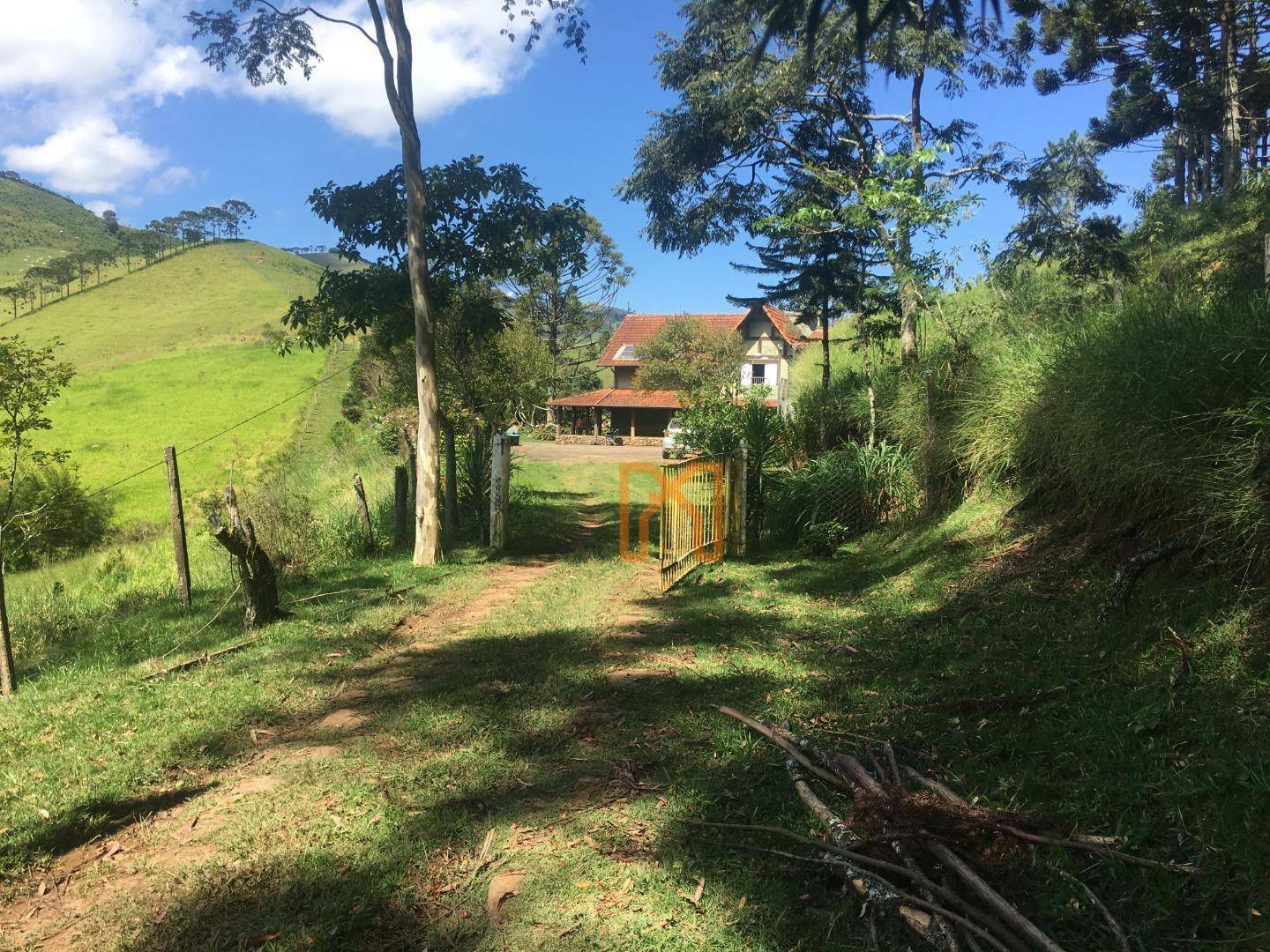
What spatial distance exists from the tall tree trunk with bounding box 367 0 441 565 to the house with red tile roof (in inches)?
1234

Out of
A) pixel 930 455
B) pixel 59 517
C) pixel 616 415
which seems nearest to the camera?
pixel 930 455

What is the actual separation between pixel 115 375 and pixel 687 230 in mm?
39930

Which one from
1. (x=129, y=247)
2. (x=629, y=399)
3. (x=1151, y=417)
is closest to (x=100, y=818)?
(x=1151, y=417)

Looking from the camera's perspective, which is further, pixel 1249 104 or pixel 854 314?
pixel 1249 104

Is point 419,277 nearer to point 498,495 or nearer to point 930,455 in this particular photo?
point 498,495

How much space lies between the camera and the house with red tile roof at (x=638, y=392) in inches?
1687

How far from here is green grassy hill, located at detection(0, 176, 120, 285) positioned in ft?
319

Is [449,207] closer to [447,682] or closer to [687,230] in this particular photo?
[687,230]

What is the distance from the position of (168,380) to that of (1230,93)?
4626cm

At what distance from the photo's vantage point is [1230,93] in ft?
58.9

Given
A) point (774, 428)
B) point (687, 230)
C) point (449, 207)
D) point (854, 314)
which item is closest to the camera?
point (449, 207)

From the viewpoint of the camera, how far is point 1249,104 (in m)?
21.7

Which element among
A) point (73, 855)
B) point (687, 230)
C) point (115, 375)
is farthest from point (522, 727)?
point (115, 375)

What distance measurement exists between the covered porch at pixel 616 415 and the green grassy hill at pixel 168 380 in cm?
1305
